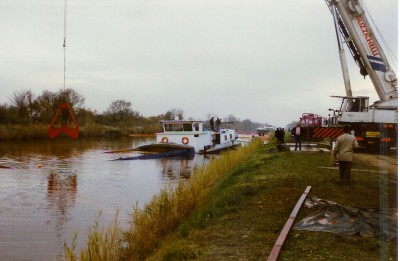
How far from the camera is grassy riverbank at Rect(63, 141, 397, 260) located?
7074mm

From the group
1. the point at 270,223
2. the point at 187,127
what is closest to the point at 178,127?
the point at 187,127

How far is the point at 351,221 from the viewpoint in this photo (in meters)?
8.55

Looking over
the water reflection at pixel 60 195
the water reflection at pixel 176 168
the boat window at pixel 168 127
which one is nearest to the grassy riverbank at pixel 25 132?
the boat window at pixel 168 127

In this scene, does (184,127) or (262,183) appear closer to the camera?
(262,183)

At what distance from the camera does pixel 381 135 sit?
22297mm

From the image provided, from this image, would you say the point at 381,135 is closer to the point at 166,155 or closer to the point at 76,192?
the point at 76,192

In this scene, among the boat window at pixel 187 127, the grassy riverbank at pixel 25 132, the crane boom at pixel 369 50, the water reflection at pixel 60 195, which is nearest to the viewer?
the water reflection at pixel 60 195

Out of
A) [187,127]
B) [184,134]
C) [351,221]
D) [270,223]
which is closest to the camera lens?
[351,221]

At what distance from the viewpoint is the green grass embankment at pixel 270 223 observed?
697 centimetres

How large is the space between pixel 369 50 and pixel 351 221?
15530 millimetres

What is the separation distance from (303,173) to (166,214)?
21.7 feet

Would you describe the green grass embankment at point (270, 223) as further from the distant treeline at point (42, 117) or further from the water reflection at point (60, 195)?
the distant treeline at point (42, 117)

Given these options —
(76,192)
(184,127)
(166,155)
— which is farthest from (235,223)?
(184,127)

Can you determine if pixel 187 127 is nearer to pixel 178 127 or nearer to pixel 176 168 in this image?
pixel 178 127
